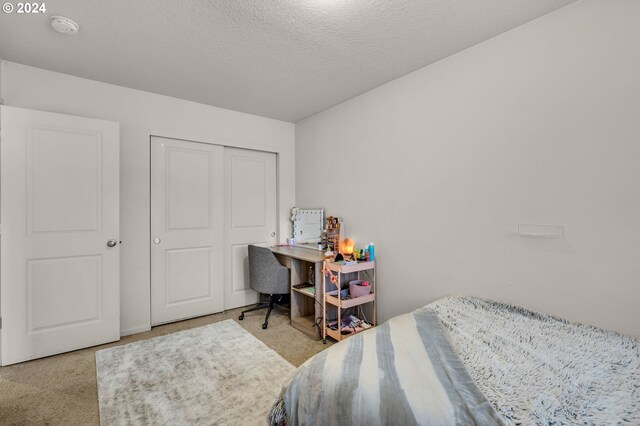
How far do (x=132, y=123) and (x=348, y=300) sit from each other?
2.80 metres

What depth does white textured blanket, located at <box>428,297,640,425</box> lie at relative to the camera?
950 millimetres

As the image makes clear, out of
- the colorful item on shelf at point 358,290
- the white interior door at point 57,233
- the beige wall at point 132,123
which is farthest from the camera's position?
the colorful item on shelf at point 358,290

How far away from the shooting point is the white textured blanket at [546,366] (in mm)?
950

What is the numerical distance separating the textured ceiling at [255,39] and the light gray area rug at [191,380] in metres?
2.48

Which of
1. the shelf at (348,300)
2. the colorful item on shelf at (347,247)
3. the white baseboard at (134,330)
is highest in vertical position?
the colorful item on shelf at (347,247)

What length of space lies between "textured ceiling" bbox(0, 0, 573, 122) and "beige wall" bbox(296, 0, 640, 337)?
0.27m

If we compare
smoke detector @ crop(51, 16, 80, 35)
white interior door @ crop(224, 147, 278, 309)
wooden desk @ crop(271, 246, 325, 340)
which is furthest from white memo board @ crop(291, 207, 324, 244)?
smoke detector @ crop(51, 16, 80, 35)

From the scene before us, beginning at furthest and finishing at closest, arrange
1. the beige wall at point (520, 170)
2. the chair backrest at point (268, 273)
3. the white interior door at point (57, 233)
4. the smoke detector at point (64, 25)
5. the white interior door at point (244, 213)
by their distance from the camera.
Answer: the white interior door at point (244, 213), the chair backrest at point (268, 273), the white interior door at point (57, 233), the smoke detector at point (64, 25), the beige wall at point (520, 170)

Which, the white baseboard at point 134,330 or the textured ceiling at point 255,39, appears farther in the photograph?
the white baseboard at point 134,330

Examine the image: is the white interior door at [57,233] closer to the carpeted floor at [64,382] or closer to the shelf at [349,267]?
the carpeted floor at [64,382]

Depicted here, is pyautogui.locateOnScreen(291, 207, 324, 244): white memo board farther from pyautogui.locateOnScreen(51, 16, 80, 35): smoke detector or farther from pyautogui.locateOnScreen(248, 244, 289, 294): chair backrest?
pyautogui.locateOnScreen(51, 16, 80, 35): smoke detector

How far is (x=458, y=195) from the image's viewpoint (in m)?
2.28

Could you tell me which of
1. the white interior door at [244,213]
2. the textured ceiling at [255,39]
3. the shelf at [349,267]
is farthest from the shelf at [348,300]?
the textured ceiling at [255,39]

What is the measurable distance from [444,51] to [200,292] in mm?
3447
